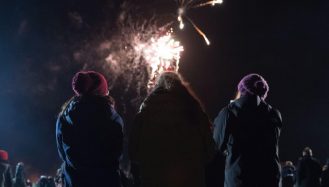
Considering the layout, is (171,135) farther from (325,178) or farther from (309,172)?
(325,178)

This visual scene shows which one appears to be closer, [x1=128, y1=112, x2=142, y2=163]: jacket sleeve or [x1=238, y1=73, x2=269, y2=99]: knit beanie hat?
[x1=128, y1=112, x2=142, y2=163]: jacket sleeve

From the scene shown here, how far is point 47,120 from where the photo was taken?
136 feet

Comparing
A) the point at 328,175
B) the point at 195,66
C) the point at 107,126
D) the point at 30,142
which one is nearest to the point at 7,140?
the point at 30,142

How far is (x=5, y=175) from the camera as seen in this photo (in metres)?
13.8

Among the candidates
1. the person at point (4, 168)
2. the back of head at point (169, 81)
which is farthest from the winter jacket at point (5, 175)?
the back of head at point (169, 81)

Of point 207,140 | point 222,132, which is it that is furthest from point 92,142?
point 222,132

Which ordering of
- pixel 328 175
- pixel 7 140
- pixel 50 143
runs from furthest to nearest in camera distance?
1. pixel 50 143
2. pixel 7 140
3. pixel 328 175

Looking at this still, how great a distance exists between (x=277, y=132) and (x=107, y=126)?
1888 millimetres

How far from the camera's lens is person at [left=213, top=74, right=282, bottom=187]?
213 inches

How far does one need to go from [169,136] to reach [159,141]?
116 millimetres

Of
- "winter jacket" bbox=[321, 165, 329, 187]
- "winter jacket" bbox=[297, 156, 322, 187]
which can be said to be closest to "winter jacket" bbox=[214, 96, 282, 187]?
"winter jacket" bbox=[297, 156, 322, 187]

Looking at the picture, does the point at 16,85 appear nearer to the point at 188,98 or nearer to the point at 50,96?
the point at 50,96

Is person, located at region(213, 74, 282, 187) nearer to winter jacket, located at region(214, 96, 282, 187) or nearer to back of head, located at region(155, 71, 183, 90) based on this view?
winter jacket, located at region(214, 96, 282, 187)

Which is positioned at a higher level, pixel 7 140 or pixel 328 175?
pixel 7 140
